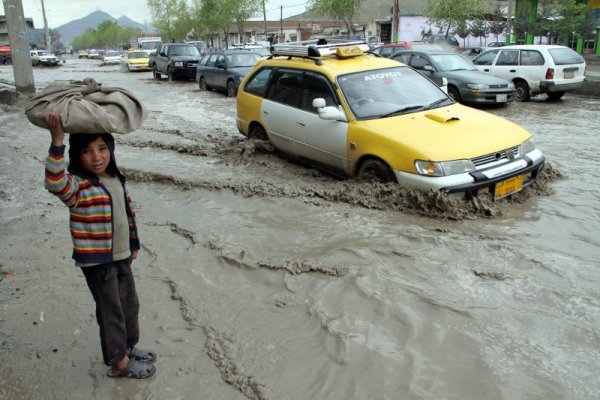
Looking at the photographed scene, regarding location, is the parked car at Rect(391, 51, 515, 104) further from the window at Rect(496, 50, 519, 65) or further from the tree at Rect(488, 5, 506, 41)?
the tree at Rect(488, 5, 506, 41)

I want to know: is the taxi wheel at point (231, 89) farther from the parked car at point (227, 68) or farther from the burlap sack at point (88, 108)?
the burlap sack at point (88, 108)

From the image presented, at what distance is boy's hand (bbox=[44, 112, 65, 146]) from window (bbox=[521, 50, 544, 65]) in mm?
14409

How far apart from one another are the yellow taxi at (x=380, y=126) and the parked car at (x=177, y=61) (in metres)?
16.5

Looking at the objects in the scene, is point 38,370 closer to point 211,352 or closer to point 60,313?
point 60,313

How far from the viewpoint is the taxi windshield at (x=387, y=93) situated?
623cm

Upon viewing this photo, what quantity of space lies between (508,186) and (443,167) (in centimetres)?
86

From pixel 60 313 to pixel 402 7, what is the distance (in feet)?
243

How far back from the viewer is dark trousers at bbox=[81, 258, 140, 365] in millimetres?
2744

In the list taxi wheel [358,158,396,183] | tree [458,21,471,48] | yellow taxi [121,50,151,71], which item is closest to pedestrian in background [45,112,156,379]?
taxi wheel [358,158,396,183]

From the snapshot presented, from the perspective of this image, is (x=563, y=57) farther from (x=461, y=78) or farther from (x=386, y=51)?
(x=386, y=51)

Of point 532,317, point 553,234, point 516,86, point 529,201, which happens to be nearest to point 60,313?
point 532,317

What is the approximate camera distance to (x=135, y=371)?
2984mm

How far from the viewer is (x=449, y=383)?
2.89 m

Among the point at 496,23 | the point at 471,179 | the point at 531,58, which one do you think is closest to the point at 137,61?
the point at 496,23
